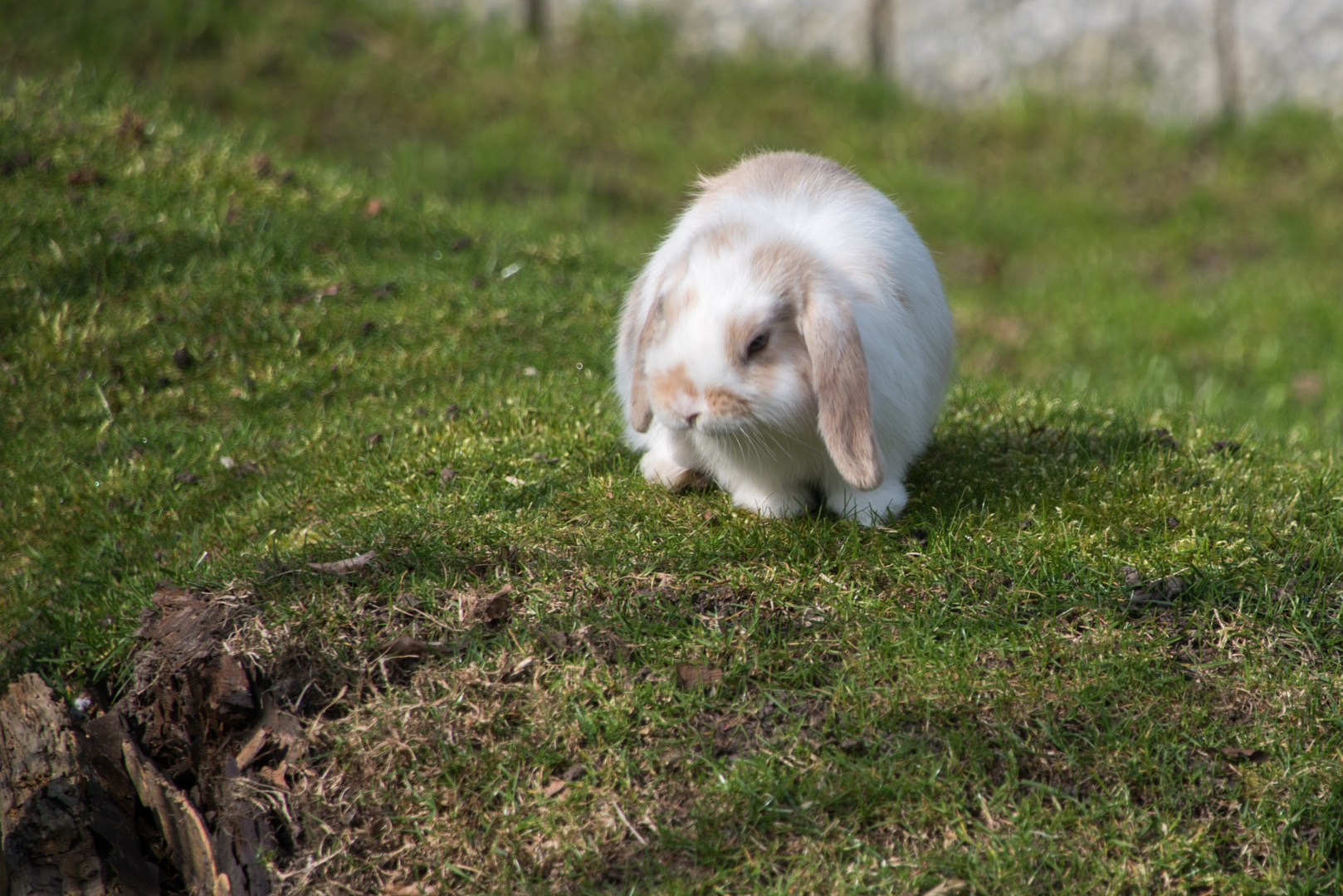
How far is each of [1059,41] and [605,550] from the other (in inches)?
292

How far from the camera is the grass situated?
2.96 meters

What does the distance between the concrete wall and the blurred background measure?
0.02m

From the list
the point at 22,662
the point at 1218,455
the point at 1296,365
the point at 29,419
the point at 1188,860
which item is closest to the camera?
the point at 1188,860

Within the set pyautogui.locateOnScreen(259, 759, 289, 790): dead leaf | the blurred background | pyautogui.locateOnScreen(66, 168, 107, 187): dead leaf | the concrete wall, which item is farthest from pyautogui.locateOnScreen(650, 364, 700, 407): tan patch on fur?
the concrete wall

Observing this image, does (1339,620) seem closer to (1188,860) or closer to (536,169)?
(1188,860)

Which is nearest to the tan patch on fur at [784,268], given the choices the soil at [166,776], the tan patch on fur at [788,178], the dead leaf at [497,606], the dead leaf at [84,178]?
the tan patch on fur at [788,178]

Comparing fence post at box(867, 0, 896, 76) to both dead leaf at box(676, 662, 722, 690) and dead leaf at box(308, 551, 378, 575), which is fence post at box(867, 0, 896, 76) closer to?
dead leaf at box(308, 551, 378, 575)

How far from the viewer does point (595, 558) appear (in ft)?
11.8

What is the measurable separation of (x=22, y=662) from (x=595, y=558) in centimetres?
194

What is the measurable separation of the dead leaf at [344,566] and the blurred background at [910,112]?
4.59 metres

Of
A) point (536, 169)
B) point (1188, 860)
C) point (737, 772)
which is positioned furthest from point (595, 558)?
point (536, 169)

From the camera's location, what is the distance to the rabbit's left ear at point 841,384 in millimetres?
3264

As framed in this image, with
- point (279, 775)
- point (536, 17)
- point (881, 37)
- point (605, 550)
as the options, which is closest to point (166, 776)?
point (279, 775)

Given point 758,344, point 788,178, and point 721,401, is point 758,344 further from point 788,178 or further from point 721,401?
point 788,178
